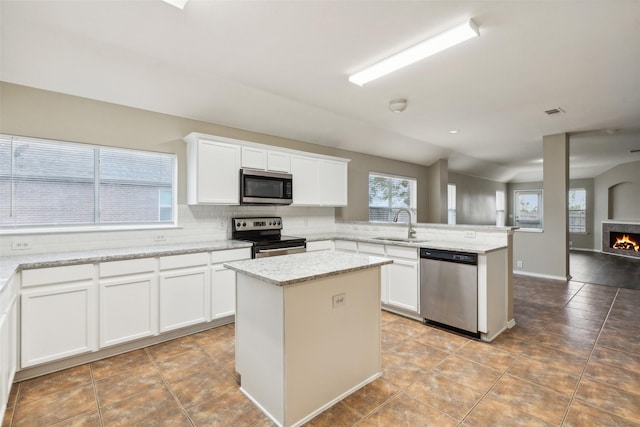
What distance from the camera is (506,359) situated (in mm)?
2684

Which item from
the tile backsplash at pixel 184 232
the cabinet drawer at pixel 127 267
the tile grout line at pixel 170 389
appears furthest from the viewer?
the tile backsplash at pixel 184 232

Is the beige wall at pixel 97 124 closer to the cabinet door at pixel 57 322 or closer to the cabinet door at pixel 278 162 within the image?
the cabinet door at pixel 278 162

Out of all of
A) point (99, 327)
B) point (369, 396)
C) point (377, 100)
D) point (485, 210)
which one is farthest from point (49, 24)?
point (485, 210)

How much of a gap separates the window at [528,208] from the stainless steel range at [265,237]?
10.3m

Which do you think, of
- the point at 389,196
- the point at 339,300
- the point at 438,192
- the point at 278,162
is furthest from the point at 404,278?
the point at 438,192

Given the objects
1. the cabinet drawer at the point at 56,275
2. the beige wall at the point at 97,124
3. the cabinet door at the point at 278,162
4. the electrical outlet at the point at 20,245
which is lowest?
the cabinet drawer at the point at 56,275

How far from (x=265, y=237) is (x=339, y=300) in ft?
7.63

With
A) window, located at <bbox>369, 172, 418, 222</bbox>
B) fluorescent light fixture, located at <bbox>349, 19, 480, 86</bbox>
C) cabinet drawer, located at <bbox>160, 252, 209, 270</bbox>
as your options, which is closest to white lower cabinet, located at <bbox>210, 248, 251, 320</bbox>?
cabinet drawer, located at <bbox>160, 252, 209, 270</bbox>

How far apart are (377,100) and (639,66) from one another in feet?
8.58

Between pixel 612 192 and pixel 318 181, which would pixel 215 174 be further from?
pixel 612 192

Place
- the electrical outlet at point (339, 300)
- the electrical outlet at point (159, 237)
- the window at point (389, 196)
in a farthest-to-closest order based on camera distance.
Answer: the window at point (389, 196) → the electrical outlet at point (159, 237) → the electrical outlet at point (339, 300)

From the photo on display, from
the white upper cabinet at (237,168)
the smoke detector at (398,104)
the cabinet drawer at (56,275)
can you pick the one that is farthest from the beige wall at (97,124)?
the smoke detector at (398,104)

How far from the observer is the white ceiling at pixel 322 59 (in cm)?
220

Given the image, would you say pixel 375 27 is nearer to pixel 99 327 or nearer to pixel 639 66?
pixel 639 66
